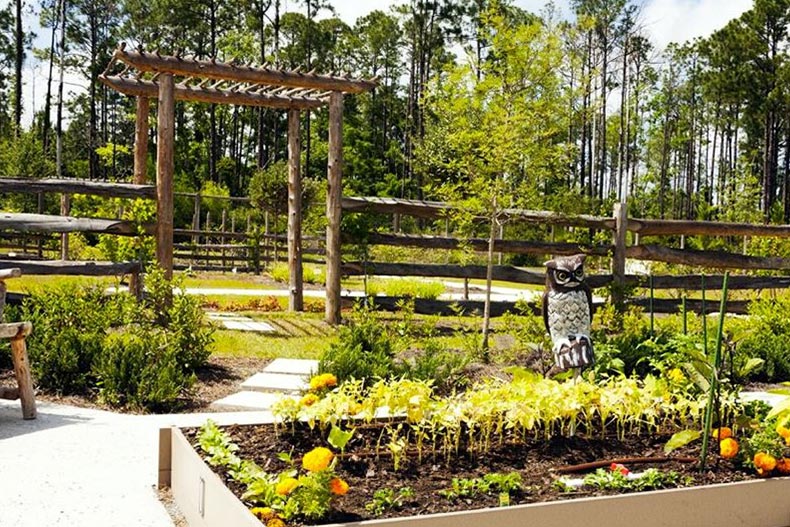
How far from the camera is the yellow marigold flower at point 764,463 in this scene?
3.67m

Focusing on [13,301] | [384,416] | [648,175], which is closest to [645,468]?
[384,416]

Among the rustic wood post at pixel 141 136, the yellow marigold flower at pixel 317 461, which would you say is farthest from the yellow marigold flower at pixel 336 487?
the rustic wood post at pixel 141 136

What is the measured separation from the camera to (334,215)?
32.0ft

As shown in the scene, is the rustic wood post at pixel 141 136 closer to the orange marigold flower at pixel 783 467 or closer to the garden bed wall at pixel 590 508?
the garden bed wall at pixel 590 508

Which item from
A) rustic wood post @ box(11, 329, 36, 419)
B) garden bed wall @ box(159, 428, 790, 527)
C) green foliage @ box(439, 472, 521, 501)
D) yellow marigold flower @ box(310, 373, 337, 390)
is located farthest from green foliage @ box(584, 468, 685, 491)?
rustic wood post @ box(11, 329, 36, 419)

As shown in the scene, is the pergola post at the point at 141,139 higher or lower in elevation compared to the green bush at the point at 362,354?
higher

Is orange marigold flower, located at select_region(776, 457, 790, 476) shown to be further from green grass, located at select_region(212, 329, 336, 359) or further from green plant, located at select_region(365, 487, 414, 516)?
green grass, located at select_region(212, 329, 336, 359)

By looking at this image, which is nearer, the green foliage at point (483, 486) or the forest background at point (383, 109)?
the green foliage at point (483, 486)

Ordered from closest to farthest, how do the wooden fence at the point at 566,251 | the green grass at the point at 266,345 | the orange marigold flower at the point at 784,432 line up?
the orange marigold flower at the point at 784,432, the green grass at the point at 266,345, the wooden fence at the point at 566,251

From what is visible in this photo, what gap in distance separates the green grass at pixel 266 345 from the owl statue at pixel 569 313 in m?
2.84

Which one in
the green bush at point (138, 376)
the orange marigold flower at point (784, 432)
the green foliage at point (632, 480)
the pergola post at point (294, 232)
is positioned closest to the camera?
the green foliage at point (632, 480)

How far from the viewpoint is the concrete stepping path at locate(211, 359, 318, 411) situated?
5922 mm

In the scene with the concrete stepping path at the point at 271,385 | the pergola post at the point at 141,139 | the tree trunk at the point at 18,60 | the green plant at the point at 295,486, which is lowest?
the concrete stepping path at the point at 271,385

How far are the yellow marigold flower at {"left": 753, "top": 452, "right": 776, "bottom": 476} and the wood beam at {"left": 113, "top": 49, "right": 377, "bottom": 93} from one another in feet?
22.3
